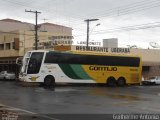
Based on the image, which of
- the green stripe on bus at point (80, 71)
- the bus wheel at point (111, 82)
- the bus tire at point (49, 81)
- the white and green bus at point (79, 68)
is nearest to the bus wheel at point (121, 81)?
the white and green bus at point (79, 68)

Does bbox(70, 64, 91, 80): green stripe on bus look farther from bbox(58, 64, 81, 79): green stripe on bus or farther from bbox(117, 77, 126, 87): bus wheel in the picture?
bbox(117, 77, 126, 87): bus wheel

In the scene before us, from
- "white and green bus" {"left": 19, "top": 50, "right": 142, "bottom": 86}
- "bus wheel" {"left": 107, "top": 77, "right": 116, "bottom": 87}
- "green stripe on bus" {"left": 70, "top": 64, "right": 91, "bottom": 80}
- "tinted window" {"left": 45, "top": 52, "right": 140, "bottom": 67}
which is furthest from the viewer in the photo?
"bus wheel" {"left": 107, "top": 77, "right": 116, "bottom": 87}

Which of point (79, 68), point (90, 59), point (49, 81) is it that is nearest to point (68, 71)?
point (79, 68)

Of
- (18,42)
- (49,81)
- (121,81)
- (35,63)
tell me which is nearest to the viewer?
(35,63)

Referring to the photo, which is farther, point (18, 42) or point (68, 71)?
point (18, 42)

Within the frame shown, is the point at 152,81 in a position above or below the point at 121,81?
below

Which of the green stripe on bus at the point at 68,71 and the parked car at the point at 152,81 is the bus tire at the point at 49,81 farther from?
the parked car at the point at 152,81

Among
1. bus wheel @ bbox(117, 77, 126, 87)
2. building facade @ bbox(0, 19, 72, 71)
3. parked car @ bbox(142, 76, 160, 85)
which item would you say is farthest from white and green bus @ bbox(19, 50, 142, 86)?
building facade @ bbox(0, 19, 72, 71)

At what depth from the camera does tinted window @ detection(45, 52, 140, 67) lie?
136 feet

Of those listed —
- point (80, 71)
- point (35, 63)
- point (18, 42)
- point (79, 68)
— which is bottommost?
point (80, 71)

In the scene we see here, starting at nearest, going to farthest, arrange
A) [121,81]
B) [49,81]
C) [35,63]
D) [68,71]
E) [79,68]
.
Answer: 1. [35,63]
2. [49,81]
3. [68,71]
4. [79,68]
5. [121,81]

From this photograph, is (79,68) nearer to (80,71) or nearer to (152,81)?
(80,71)

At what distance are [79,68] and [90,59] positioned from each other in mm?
1544

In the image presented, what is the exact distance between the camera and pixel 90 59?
43406 mm
